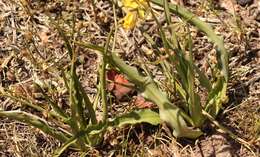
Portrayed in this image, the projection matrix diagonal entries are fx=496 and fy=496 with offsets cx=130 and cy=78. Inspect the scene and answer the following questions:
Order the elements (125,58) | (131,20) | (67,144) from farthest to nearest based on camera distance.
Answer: (125,58)
(67,144)
(131,20)

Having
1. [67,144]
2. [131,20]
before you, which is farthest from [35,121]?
[131,20]

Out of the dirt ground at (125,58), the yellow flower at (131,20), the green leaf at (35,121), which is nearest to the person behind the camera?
the yellow flower at (131,20)

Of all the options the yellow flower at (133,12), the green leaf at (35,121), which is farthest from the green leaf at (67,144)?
the yellow flower at (133,12)

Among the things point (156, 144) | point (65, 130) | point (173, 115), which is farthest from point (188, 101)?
point (65, 130)

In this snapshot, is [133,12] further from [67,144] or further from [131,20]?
[67,144]

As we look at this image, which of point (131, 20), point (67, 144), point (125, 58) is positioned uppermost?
point (131, 20)

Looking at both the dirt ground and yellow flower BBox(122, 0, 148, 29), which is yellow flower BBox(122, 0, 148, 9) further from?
the dirt ground

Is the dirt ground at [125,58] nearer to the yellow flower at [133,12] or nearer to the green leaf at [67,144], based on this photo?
the green leaf at [67,144]
